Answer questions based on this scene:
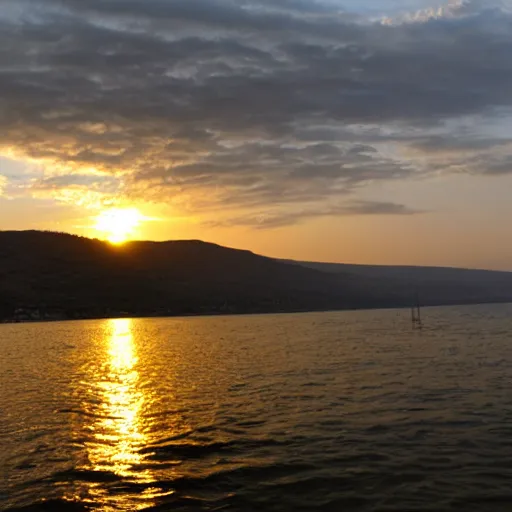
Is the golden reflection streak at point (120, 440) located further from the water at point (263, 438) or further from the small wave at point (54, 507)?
the small wave at point (54, 507)

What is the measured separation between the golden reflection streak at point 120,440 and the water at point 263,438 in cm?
9

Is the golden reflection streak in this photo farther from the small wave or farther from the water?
the small wave

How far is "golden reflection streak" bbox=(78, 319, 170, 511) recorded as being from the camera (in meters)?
22.8

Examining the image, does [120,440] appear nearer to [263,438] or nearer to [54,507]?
[263,438]

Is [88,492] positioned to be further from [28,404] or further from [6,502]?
[28,404]

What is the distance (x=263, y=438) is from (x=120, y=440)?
741cm

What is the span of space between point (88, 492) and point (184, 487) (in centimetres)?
362

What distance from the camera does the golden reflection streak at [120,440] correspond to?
22.8 metres

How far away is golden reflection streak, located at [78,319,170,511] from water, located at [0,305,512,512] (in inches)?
3.7

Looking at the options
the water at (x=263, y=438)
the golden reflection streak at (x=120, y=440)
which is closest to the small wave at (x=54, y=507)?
the water at (x=263, y=438)

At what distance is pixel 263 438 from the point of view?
1209 inches

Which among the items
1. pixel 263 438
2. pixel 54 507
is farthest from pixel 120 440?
pixel 54 507

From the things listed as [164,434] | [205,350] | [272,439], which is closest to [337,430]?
[272,439]

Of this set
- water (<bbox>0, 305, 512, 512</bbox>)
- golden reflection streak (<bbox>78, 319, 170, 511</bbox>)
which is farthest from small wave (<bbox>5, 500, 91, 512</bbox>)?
golden reflection streak (<bbox>78, 319, 170, 511</bbox>)
